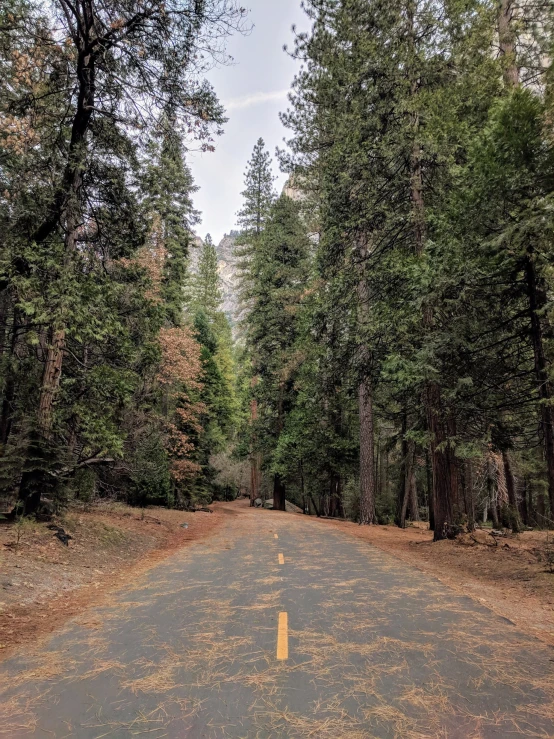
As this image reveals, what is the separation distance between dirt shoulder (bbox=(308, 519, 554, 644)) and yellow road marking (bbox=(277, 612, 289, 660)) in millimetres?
2762

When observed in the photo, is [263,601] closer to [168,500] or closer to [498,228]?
[498,228]

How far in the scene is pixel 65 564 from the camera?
26.3ft

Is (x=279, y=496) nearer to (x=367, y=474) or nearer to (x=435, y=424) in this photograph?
(x=367, y=474)

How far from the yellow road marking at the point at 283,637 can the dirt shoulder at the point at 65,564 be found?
2667mm

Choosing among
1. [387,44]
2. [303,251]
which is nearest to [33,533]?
[387,44]

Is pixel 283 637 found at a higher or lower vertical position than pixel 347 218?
lower

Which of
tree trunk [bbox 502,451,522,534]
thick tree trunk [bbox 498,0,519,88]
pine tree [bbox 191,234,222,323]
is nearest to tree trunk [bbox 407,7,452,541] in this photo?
thick tree trunk [bbox 498,0,519,88]

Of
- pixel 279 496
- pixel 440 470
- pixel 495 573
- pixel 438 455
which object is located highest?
pixel 438 455

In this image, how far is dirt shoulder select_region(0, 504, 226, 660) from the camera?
→ 547 centimetres

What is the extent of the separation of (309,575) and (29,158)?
414 inches

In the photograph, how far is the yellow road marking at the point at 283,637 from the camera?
13.5 feet

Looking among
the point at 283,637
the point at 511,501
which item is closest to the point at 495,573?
the point at 283,637

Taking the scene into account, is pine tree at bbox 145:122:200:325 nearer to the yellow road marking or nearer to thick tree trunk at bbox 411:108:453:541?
thick tree trunk at bbox 411:108:453:541

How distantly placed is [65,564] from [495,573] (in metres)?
8.09
